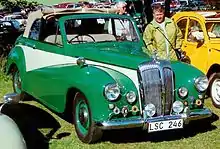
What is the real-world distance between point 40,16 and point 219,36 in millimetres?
3391

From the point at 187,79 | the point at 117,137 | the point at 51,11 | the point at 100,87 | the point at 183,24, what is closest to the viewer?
the point at 100,87

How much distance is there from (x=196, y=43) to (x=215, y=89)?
1014mm

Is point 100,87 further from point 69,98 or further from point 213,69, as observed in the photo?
point 213,69

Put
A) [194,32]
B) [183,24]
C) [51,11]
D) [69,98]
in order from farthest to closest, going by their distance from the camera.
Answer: [183,24] < [194,32] < [51,11] < [69,98]

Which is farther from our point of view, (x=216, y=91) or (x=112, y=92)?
(x=216, y=91)

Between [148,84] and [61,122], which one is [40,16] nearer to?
[61,122]

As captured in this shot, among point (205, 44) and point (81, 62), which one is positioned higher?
point (81, 62)

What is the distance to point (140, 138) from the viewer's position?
21.3ft

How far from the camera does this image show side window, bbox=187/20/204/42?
8839mm

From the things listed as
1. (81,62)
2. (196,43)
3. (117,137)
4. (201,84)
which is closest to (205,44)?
(196,43)

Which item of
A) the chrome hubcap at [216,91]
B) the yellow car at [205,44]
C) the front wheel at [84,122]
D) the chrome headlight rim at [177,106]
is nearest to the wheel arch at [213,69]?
the yellow car at [205,44]

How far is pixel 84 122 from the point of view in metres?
6.11

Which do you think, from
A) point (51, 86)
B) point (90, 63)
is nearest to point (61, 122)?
point (51, 86)

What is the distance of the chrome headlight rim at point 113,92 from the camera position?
565cm
